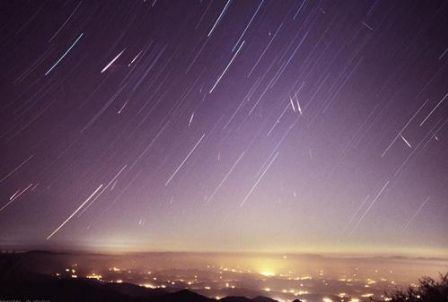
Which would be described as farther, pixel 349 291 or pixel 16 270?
pixel 349 291

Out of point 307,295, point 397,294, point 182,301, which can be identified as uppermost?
point 397,294

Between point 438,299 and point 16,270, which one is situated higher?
point 438,299

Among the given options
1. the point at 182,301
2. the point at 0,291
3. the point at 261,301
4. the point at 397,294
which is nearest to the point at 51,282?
the point at 0,291

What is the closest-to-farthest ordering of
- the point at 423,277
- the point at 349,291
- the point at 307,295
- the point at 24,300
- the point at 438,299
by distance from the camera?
1. the point at 438,299
2. the point at 423,277
3. the point at 24,300
4. the point at 307,295
5. the point at 349,291

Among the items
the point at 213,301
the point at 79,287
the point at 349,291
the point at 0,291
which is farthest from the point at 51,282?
the point at 349,291

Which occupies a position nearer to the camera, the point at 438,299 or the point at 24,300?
the point at 438,299

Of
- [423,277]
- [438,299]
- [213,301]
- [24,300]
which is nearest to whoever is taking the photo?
[438,299]

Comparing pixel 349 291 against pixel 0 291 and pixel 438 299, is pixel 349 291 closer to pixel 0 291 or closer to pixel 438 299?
pixel 0 291

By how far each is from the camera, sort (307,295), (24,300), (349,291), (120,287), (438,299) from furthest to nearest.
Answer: (349,291)
(307,295)
(120,287)
(24,300)
(438,299)

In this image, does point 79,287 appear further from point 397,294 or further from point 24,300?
point 397,294
